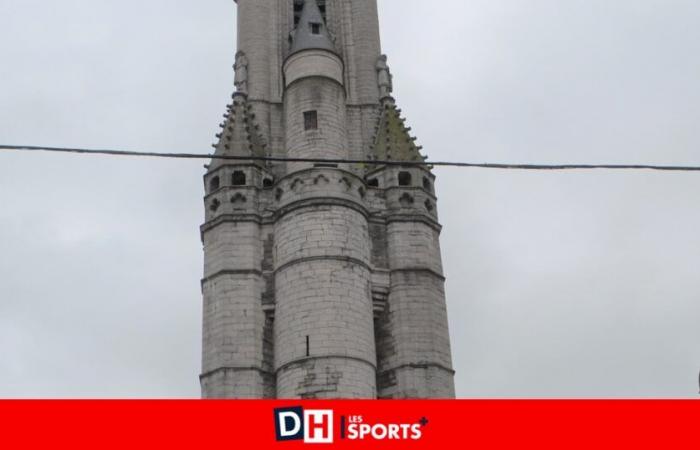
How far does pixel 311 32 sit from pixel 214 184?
24.4 ft

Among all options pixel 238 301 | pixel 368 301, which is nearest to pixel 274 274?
pixel 238 301

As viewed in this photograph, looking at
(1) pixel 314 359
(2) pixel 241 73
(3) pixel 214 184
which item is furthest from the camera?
(2) pixel 241 73

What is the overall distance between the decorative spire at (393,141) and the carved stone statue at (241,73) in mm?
5843

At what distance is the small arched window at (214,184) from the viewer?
34.5 m

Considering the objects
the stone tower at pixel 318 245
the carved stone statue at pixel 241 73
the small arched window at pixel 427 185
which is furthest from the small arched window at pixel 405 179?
the carved stone statue at pixel 241 73

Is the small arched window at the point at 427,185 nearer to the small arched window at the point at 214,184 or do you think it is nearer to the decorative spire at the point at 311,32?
the decorative spire at the point at 311,32

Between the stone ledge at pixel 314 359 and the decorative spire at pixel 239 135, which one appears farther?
the decorative spire at pixel 239 135

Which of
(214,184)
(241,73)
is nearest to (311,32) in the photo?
(241,73)

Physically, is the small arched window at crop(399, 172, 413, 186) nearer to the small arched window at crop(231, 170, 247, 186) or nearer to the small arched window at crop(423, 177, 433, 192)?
the small arched window at crop(423, 177, 433, 192)

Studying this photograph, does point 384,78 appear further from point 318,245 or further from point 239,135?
point 318,245

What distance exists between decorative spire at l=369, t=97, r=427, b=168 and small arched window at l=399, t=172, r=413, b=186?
0.63 metres

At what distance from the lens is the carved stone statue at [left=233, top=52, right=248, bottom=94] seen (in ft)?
124

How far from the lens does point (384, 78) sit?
127ft
